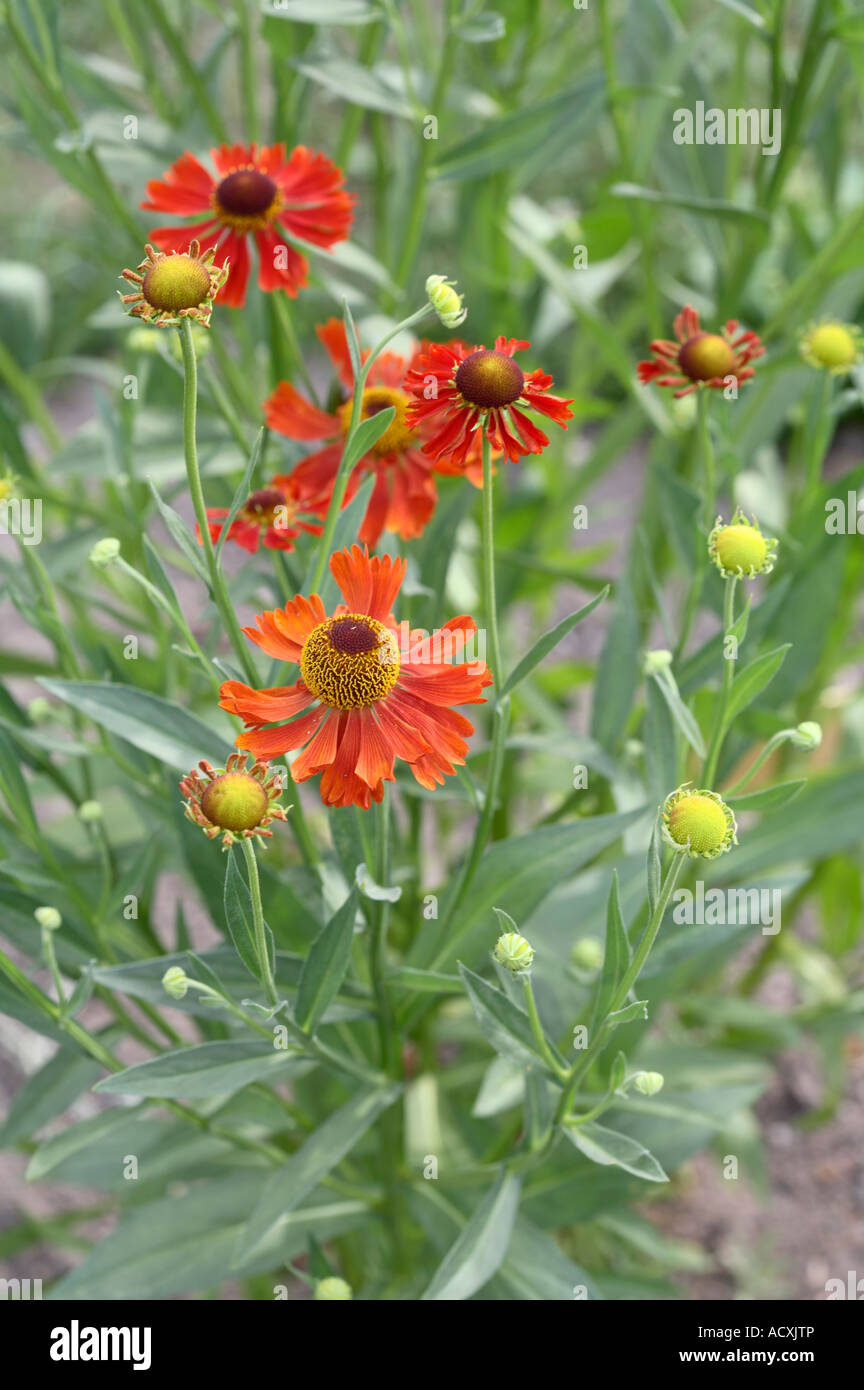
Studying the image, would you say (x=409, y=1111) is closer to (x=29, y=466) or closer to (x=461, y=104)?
(x=29, y=466)

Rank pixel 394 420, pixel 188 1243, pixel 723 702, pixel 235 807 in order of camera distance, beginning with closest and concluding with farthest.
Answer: pixel 235 807 < pixel 723 702 < pixel 394 420 < pixel 188 1243

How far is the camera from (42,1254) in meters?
1.22

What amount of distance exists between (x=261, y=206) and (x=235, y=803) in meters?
0.37

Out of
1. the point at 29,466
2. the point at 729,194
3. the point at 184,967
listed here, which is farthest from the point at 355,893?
the point at 729,194

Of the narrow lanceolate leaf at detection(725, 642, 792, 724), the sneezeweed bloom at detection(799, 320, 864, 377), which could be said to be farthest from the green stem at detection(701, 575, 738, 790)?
the sneezeweed bloom at detection(799, 320, 864, 377)

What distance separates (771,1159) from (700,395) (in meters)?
0.98

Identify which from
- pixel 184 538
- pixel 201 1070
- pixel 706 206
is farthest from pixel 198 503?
pixel 706 206

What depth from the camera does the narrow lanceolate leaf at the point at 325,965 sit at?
1.74 ft

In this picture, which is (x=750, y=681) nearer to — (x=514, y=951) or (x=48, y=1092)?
(x=514, y=951)

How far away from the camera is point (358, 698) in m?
0.49

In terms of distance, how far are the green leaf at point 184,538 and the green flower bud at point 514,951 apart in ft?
0.61

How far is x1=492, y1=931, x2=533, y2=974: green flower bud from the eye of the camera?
18.6 inches

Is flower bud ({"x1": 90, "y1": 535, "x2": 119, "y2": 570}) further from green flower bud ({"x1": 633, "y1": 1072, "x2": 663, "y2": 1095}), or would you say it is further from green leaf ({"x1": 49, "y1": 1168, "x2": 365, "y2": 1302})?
green leaf ({"x1": 49, "y1": 1168, "x2": 365, "y2": 1302})

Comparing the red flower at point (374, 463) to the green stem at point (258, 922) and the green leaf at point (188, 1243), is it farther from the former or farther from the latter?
the green leaf at point (188, 1243)
